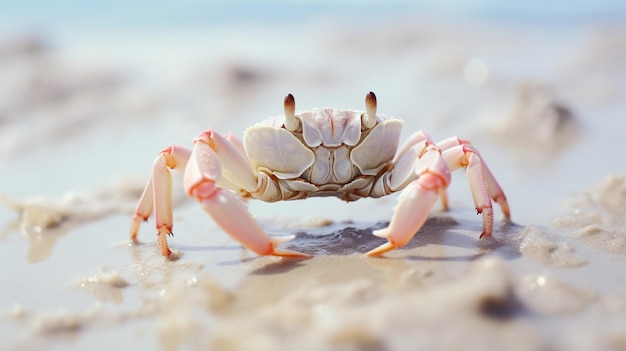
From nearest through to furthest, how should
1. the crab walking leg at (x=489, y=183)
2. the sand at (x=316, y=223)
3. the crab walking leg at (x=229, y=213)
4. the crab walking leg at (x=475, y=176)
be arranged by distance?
the sand at (x=316, y=223) < the crab walking leg at (x=229, y=213) < the crab walking leg at (x=475, y=176) < the crab walking leg at (x=489, y=183)

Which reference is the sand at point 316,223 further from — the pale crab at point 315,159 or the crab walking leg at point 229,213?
the pale crab at point 315,159

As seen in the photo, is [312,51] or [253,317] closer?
[253,317]

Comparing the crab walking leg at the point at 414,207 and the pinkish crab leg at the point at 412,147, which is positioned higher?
the pinkish crab leg at the point at 412,147

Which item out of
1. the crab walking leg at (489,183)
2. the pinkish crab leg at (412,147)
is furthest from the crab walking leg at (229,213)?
the crab walking leg at (489,183)

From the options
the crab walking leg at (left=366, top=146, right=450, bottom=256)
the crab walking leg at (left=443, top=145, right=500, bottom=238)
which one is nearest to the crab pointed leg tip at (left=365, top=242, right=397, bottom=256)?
the crab walking leg at (left=366, top=146, right=450, bottom=256)

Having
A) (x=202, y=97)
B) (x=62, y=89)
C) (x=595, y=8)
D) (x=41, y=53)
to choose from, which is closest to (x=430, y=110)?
(x=202, y=97)

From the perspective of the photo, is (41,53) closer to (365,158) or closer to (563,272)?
(365,158)
